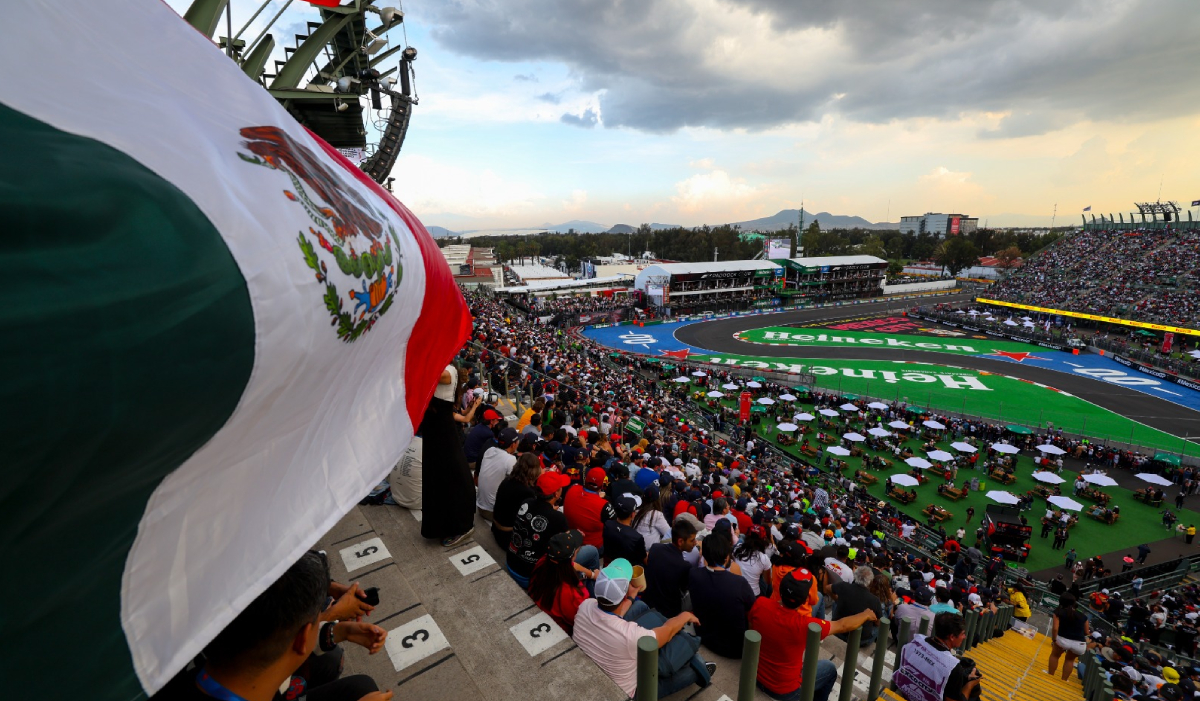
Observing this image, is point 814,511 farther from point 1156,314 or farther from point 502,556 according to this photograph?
point 1156,314

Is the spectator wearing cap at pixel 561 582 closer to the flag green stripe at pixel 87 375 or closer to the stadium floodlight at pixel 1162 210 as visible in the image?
the flag green stripe at pixel 87 375

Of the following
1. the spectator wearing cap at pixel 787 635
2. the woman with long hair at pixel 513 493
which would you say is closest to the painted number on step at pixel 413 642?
the woman with long hair at pixel 513 493

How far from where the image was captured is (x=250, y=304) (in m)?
1.53

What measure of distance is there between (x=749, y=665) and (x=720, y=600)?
178cm

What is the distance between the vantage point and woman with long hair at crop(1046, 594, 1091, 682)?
27.8 feet

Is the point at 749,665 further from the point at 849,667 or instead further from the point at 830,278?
the point at 830,278

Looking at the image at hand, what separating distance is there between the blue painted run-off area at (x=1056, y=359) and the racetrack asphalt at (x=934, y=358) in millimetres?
764

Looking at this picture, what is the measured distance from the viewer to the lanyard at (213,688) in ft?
5.95

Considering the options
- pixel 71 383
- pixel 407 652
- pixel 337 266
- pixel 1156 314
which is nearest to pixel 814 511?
pixel 407 652

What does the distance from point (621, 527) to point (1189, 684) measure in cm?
1182

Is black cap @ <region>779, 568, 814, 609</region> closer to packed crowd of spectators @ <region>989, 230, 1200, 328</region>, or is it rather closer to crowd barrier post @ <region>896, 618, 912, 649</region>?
crowd barrier post @ <region>896, 618, 912, 649</region>

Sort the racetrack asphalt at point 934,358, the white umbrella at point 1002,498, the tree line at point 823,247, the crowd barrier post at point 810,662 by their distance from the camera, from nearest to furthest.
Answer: the crowd barrier post at point 810,662
the white umbrella at point 1002,498
the racetrack asphalt at point 934,358
the tree line at point 823,247

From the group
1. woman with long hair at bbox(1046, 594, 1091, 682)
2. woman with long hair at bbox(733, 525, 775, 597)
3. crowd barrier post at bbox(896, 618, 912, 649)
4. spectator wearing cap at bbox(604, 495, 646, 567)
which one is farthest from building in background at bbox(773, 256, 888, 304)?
crowd barrier post at bbox(896, 618, 912, 649)

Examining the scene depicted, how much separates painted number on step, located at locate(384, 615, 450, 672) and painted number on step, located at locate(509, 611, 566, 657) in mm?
508
